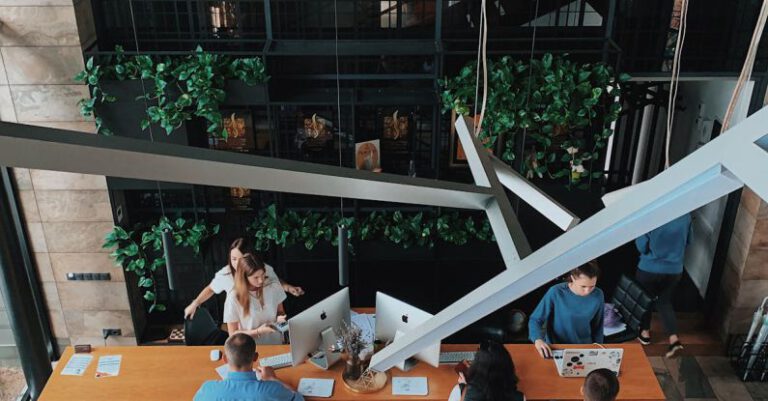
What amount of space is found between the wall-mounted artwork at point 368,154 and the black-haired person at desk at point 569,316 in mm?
1924

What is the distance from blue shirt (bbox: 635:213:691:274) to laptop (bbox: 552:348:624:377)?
1803 millimetres

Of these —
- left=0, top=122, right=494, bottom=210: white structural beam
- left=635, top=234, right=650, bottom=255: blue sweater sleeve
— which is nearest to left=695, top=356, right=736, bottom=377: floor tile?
left=635, top=234, right=650, bottom=255: blue sweater sleeve

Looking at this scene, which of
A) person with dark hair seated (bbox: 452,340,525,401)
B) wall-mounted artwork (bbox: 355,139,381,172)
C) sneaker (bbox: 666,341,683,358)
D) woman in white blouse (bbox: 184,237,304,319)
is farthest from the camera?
sneaker (bbox: 666,341,683,358)

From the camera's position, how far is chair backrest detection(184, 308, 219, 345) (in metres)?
5.30

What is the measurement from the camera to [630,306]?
5.88 metres

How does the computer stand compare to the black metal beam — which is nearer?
the computer stand

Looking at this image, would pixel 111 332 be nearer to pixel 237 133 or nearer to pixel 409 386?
pixel 237 133

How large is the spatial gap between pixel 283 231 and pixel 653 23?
3653mm

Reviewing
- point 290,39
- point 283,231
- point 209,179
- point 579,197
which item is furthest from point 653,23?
point 209,179

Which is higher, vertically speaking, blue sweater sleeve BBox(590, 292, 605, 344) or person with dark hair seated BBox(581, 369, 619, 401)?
person with dark hair seated BBox(581, 369, 619, 401)

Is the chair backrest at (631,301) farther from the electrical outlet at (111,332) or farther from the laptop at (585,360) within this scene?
the electrical outlet at (111,332)

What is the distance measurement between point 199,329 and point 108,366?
782 mm

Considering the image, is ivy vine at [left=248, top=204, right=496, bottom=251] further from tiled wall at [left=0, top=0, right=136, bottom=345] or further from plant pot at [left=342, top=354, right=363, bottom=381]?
plant pot at [left=342, top=354, right=363, bottom=381]

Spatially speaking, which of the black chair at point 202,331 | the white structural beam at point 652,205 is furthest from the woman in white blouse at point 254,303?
the white structural beam at point 652,205
